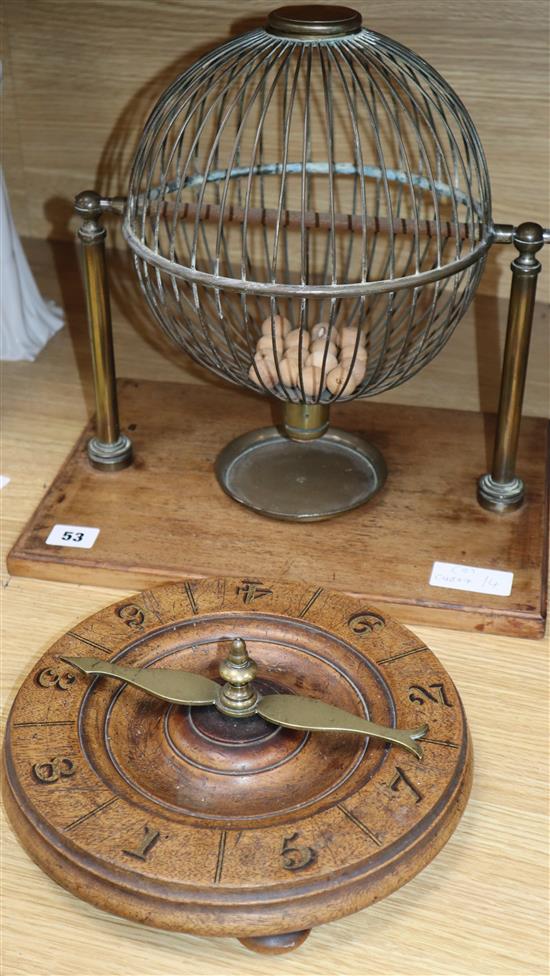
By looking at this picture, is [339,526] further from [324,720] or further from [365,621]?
[324,720]

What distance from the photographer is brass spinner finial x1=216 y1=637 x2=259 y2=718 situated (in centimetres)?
71

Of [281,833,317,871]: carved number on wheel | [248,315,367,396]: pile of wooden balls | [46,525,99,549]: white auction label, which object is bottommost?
[46,525,99,549]: white auction label

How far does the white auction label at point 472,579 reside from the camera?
95cm

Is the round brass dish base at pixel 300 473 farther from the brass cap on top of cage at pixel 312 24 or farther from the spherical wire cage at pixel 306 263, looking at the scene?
the brass cap on top of cage at pixel 312 24

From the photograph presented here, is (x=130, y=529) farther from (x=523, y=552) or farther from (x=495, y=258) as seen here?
(x=495, y=258)

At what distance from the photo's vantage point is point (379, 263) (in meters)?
1.48

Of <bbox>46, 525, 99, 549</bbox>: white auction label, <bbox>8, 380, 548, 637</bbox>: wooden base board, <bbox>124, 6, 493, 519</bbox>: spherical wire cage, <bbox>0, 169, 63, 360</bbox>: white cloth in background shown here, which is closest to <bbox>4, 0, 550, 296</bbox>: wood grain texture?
<bbox>124, 6, 493, 519</bbox>: spherical wire cage

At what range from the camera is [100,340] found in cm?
105

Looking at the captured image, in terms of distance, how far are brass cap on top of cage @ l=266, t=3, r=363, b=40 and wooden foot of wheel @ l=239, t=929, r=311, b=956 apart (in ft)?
1.98

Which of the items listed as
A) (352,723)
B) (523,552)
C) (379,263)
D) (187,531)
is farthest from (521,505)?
(379,263)

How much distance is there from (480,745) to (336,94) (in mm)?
868

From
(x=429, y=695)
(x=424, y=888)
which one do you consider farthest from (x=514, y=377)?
(x=424, y=888)

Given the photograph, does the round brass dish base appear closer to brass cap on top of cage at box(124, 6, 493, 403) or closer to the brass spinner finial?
brass cap on top of cage at box(124, 6, 493, 403)

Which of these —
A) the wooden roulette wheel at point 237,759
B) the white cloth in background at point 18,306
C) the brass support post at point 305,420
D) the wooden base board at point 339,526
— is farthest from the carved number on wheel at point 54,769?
the white cloth in background at point 18,306
